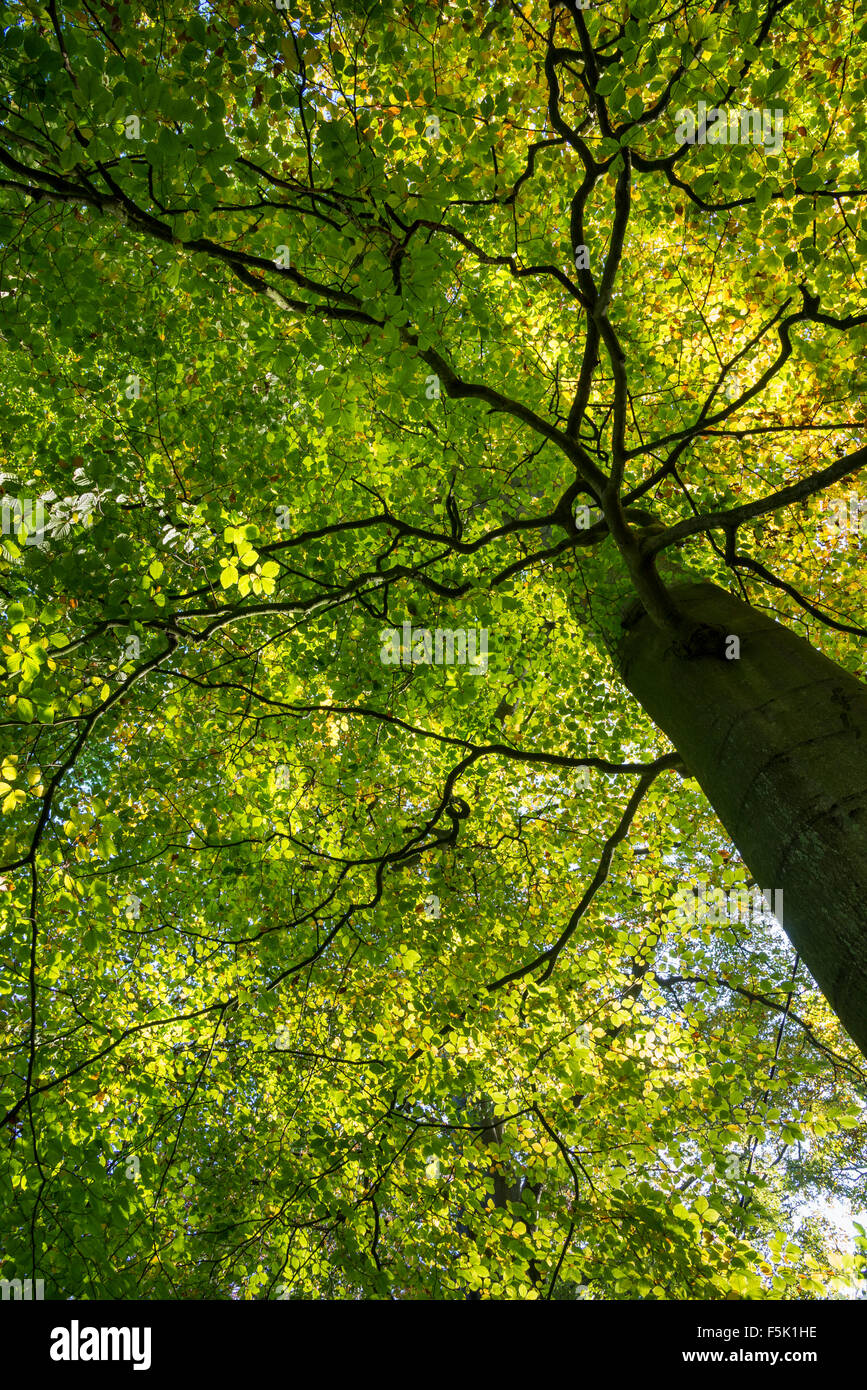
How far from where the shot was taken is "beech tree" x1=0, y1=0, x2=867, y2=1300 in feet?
11.4

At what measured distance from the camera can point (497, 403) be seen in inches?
154

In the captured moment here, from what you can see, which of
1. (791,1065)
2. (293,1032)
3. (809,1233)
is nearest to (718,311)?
(791,1065)

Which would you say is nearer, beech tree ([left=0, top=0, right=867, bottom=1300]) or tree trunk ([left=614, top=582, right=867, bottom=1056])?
tree trunk ([left=614, top=582, right=867, bottom=1056])

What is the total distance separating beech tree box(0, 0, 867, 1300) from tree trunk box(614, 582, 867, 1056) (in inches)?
1.0

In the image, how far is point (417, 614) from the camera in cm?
695

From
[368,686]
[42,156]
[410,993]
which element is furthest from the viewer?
[368,686]

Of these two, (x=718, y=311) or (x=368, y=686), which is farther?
(x=368, y=686)

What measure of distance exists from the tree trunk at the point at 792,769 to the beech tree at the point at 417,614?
0.09 ft

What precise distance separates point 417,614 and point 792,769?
480 cm

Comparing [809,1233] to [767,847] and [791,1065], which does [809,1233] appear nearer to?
[791,1065]

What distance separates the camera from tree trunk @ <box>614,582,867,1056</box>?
2.09 metres

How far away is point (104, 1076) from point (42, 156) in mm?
6721

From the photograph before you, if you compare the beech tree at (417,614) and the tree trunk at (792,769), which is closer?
the tree trunk at (792,769)

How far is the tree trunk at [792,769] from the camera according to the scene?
2.09 meters
